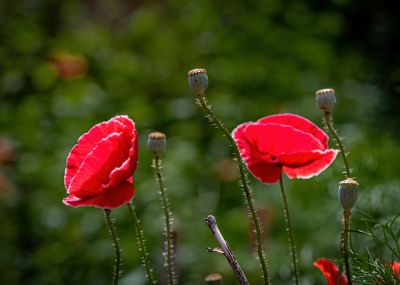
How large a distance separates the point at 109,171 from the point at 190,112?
2.44 meters

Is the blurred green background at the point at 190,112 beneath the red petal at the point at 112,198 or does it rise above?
beneath

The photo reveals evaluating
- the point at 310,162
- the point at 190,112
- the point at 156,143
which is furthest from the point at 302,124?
the point at 190,112

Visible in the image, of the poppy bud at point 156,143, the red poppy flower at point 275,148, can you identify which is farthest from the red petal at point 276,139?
the poppy bud at point 156,143

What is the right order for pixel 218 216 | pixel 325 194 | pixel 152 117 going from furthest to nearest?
pixel 152 117
pixel 218 216
pixel 325 194

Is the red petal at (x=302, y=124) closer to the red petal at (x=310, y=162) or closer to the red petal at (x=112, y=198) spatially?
the red petal at (x=310, y=162)

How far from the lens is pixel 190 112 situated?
138 inches

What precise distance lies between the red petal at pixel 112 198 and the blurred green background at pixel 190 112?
741mm

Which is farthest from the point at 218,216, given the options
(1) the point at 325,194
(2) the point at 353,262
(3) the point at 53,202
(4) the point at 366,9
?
(4) the point at 366,9

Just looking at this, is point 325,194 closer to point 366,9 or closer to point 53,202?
point 53,202

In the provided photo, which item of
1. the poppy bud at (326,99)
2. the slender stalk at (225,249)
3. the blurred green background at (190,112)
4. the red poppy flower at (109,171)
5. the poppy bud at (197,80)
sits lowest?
the blurred green background at (190,112)

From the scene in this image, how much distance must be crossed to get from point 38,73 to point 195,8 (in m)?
1.17

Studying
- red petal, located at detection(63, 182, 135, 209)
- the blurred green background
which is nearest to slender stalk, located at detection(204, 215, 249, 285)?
red petal, located at detection(63, 182, 135, 209)

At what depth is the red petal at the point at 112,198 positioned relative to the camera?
103cm

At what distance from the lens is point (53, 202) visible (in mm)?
2965
